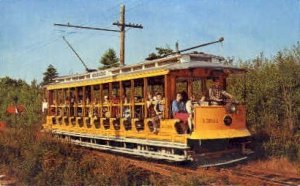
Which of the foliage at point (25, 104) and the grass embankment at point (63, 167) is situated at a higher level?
the foliage at point (25, 104)

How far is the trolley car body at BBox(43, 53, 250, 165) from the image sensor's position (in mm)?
11391

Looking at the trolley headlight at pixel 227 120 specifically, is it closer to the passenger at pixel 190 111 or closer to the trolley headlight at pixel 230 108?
the trolley headlight at pixel 230 108

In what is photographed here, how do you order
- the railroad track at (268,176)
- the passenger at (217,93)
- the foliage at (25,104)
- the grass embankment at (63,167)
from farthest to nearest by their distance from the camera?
the foliage at (25,104) → the passenger at (217,93) → the grass embankment at (63,167) → the railroad track at (268,176)

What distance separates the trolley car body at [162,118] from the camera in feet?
37.4

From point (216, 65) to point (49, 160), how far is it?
565cm

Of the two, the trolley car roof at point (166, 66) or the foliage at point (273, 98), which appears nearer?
the trolley car roof at point (166, 66)

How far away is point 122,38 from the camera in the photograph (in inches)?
841

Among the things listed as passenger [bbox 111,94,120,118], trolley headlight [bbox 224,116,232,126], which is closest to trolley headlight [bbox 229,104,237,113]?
trolley headlight [bbox 224,116,232,126]

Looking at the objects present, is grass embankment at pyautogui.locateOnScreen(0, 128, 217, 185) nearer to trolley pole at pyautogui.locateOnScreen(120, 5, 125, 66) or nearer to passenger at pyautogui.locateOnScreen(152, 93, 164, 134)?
passenger at pyautogui.locateOnScreen(152, 93, 164, 134)

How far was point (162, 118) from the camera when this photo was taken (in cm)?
1226

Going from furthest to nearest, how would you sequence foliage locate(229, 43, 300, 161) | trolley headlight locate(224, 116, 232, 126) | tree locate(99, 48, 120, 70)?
1. tree locate(99, 48, 120, 70)
2. foliage locate(229, 43, 300, 161)
3. trolley headlight locate(224, 116, 232, 126)

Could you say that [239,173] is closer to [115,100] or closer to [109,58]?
[115,100]

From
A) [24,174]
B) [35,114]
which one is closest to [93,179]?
[24,174]

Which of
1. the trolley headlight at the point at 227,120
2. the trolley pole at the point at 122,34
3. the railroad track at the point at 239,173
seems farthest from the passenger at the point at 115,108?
the trolley pole at the point at 122,34
